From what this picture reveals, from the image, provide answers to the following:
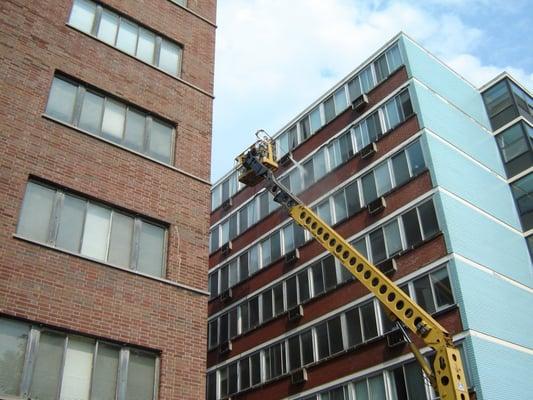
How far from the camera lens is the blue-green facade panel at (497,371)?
20.1 metres

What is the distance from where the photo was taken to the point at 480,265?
78.2 feet

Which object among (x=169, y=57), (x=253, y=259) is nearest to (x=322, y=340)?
(x=253, y=259)

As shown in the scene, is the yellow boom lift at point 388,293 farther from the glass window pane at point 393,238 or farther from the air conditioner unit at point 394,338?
the glass window pane at point 393,238

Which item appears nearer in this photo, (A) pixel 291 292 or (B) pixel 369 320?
(B) pixel 369 320

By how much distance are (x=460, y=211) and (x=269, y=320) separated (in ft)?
40.5

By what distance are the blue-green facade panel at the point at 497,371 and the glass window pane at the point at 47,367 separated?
14346 mm

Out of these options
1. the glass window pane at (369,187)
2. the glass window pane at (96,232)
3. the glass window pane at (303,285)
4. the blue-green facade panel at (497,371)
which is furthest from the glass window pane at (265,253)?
the glass window pane at (96,232)

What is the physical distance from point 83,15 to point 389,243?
52.8ft

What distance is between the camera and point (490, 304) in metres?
22.9

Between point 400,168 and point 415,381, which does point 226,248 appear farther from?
point 415,381

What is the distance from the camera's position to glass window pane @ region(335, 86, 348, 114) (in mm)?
32812

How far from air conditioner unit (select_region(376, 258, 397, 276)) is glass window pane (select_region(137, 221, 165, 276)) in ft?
44.7

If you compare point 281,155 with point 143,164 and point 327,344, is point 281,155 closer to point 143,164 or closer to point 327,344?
point 327,344

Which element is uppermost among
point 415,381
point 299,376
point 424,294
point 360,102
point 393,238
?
point 360,102
